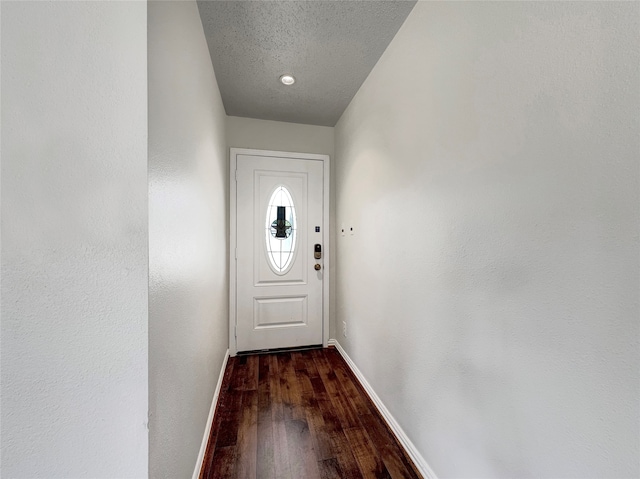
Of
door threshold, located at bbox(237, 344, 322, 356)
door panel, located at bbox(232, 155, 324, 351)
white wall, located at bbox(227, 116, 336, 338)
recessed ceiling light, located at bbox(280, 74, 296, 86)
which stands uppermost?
recessed ceiling light, located at bbox(280, 74, 296, 86)

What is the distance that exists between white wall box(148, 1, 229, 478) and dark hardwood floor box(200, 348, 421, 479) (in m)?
0.24

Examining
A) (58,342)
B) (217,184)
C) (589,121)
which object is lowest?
(58,342)

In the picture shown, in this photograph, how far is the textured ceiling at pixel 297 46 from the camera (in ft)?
4.41

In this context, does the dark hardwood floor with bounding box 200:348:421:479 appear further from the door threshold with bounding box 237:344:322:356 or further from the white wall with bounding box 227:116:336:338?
the white wall with bounding box 227:116:336:338

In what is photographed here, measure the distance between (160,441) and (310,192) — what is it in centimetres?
221

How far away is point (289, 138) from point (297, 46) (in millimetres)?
1041

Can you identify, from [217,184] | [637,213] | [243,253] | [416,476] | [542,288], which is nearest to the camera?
[637,213]

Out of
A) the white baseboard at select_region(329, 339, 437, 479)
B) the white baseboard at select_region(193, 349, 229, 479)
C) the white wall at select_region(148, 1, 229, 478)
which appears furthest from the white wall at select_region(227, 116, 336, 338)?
the white baseboard at select_region(193, 349, 229, 479)

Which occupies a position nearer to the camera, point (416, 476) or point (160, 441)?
point (160, 441)

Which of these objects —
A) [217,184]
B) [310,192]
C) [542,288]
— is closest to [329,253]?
[310,192]

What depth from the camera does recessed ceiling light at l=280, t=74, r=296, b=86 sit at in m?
1.90

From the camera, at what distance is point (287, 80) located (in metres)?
1.94

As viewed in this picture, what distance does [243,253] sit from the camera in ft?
8.35

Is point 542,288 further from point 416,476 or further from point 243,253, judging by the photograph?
point 243,253
